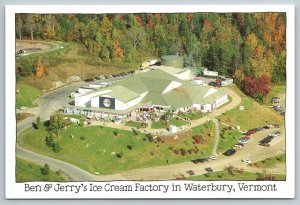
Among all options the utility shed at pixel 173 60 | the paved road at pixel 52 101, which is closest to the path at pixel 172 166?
the paved road at pixel 52 101

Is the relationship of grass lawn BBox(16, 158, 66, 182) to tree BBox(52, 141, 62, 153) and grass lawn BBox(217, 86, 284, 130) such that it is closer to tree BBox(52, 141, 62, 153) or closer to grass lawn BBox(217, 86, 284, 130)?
tree BBox(52, 141, 62, 153)

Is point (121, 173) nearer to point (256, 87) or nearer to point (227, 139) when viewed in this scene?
point (227, 139)

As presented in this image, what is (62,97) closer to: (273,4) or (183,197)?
(183,197)

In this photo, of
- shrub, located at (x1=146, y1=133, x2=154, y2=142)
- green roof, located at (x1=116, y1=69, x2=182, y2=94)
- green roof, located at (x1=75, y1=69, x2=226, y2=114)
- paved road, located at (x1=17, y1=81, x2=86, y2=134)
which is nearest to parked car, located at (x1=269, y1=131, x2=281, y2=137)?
green roof, located at (x1=75, y1=69, x2=226, y2=114)

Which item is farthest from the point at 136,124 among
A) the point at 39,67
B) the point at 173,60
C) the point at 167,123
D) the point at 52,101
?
the point at 39,67

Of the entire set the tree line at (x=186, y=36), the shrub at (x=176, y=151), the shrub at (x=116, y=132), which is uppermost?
the tree line at (x=186, y=36)

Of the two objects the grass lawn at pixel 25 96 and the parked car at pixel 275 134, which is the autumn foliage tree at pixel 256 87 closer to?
the parked car at pixel 275 134

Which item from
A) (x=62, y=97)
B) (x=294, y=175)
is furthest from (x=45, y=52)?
(x=294, y=175)

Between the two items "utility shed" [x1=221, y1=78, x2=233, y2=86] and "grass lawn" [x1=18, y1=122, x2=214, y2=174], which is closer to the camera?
"grass lawn" [x1=18, y1=122, x2=214, y2=174]

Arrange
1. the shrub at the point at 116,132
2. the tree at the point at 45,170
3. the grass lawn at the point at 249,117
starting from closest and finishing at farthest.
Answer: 1. the tree at the point at 45,170
2. the shrub at the point at 116,132
3. the grass lawn at the point at 249,117
